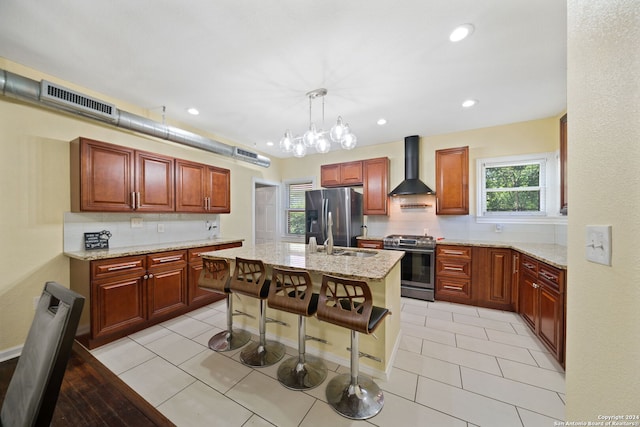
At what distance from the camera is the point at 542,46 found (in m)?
1.99

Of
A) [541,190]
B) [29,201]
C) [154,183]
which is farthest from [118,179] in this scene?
[541,190]

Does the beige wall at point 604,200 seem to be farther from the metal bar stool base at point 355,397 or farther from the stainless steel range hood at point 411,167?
the stainless steel range hood at point 411,167

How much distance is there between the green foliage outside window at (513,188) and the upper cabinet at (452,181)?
0.44m

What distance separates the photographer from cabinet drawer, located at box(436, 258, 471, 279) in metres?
3.46

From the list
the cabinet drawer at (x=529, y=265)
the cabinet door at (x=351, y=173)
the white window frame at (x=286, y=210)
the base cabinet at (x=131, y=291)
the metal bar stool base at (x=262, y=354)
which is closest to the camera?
the metal bar stool base at (x=262, y=354)

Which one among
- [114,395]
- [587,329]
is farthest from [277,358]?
[587,329]

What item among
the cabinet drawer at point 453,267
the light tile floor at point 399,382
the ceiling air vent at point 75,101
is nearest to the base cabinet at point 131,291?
the light tile floor at point 399,382

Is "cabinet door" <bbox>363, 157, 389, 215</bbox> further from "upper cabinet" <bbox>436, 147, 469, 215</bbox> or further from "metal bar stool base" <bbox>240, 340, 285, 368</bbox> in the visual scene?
"metal bar stool base" <bbox>240, 340, 285, 368</bbox>

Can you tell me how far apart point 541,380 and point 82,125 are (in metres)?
4.97

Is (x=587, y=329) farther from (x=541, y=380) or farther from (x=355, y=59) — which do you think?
(x=355, y=59)

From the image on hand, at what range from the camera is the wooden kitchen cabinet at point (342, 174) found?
15.1 ft

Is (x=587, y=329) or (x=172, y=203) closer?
(x=587, y=329)

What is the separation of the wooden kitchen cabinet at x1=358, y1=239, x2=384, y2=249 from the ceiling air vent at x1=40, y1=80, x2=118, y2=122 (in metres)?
3.71

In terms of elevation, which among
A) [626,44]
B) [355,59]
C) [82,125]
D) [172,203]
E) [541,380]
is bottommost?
[541,380]
